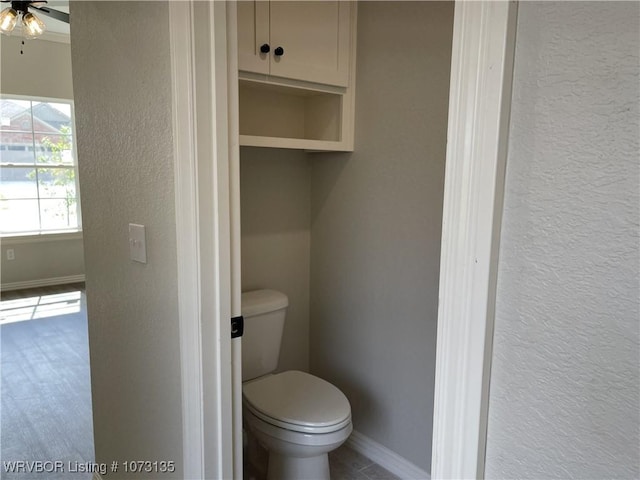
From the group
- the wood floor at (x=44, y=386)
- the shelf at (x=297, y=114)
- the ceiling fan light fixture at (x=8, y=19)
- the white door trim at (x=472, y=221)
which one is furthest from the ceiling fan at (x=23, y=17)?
the white door trim at (x=472, y=221)

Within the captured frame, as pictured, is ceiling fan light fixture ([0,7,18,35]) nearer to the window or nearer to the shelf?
the shelf

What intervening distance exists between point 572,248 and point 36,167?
5.81m

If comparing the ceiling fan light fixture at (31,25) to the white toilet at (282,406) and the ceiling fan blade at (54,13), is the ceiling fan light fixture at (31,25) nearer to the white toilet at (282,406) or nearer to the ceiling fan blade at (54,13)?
the ceiling fan blade at (54,13)

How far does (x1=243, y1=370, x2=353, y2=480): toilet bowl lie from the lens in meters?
1.78

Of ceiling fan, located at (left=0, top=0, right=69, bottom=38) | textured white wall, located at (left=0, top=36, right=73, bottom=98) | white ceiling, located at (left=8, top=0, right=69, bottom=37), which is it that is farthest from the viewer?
textured white wall, located at (left=0, top=36, right=73, bottom=98)

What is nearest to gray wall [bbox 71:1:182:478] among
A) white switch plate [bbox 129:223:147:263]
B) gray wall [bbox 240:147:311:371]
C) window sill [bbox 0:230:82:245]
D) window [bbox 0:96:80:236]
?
white switch plate [bbox 129:223:147:263]

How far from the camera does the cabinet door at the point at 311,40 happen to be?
1.89 metres

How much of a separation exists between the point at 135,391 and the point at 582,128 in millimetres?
1540

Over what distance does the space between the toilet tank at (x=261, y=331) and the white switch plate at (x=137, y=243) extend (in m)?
0.65

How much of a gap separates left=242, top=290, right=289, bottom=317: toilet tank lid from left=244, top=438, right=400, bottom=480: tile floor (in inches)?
27.8

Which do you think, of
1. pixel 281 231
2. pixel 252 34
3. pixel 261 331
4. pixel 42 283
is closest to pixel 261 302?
pixel 261 331

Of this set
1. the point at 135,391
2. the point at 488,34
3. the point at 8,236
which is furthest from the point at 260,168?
the point at 8,236

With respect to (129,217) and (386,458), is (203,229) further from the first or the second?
(386,458)

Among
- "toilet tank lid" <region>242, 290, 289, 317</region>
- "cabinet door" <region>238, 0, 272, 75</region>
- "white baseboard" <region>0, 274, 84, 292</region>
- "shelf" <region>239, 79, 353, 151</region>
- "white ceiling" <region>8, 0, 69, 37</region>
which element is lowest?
"white baseboard" <region>0, 274, 84, 292</region>
